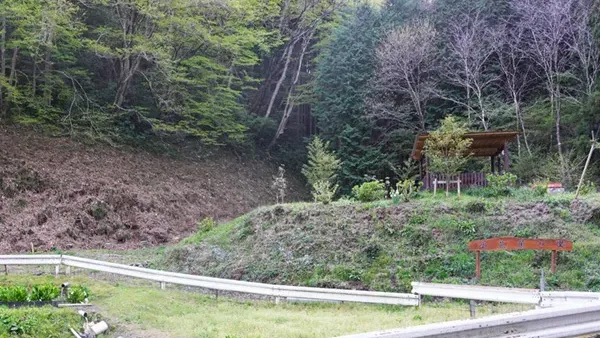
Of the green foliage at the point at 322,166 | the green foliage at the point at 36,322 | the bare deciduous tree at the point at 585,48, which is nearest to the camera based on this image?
the green foliage at the point at 36,322

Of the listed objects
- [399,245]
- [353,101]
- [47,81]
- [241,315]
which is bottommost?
[241,315]

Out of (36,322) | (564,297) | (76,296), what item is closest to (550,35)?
(564,297)

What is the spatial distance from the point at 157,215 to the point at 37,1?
36.7 feet

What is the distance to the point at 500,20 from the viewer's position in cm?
3017

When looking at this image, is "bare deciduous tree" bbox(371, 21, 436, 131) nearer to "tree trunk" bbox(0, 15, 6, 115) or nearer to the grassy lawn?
"tree trunk" bbox(0, 15, 6, 115)

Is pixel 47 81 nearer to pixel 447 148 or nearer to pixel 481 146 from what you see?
pixel 447 148

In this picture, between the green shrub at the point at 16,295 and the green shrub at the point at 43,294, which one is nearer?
the green shrub at the point at 16,295

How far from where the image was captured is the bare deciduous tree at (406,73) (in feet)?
98.2

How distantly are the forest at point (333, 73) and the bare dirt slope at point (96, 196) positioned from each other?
5.89 ft

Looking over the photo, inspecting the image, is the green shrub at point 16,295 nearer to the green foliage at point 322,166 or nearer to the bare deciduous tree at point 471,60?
the green foliage at point 322,166

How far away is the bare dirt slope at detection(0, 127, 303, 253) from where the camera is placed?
67.8 feet

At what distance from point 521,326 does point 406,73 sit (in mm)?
26754

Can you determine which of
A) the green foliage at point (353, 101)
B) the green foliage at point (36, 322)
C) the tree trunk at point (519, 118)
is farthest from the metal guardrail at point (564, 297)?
the green foliage at point (353, 101)

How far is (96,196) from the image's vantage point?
23047 millimetres
